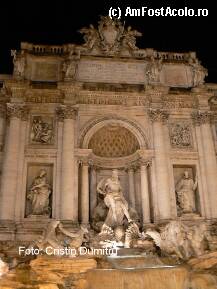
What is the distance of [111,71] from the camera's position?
2258cm

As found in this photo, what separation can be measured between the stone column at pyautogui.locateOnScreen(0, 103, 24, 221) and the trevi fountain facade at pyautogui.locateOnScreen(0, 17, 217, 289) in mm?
51

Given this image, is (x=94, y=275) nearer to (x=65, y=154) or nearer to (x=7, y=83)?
(x=65, y=154)

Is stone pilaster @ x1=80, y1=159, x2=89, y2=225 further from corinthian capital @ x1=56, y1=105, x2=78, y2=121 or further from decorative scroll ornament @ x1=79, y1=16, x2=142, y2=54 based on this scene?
decorative scroll ornament @ x1=79, y1=16, x2=142, y2=54

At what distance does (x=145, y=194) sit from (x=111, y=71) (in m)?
7.65

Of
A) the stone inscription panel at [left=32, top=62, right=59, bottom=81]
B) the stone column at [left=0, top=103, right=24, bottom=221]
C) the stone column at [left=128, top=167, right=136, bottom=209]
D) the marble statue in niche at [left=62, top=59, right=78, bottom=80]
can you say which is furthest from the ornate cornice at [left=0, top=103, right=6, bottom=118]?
the stone column at [left=128, top=167, right=136, bottom=209]

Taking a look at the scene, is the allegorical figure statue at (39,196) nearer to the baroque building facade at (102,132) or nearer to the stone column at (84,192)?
the baroque building facade at (102,132)

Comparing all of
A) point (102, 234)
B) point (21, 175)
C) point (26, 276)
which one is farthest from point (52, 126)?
point (26, 276)

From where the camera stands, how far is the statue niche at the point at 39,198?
18.6 meters

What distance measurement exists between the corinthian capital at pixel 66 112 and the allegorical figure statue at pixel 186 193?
6.67 m

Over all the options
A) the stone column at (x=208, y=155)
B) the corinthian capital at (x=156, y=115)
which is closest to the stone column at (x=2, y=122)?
the corinthian capital at (x=156, y=115)

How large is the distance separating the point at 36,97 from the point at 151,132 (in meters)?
6.53

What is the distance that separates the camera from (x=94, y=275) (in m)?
12.3

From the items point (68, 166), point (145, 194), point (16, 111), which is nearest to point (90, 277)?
point (68, 166)

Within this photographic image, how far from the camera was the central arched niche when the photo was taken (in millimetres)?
21203
